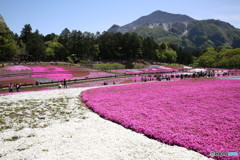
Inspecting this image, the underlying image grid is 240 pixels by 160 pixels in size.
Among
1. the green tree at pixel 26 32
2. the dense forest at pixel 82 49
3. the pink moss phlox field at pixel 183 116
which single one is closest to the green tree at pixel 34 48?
the dense forest at pixel 82 49

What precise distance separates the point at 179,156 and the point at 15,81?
4505 cm

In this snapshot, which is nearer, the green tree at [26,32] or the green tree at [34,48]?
the green tree at [34,48]

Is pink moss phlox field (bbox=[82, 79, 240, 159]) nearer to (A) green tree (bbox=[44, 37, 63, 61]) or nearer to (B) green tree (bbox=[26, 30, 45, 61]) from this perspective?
(B) green tree (bbox=[26, 30, 45, 61])

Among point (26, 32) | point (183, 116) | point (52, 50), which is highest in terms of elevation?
point (26, 32)

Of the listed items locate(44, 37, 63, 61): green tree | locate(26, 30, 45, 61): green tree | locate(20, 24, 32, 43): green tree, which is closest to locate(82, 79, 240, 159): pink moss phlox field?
locate(26, 30, 45, 61): green tree

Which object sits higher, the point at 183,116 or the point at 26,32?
the point at 26,32

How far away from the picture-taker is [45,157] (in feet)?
36.3

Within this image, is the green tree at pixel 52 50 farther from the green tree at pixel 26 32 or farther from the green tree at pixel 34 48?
the green tree at pixel 26 32

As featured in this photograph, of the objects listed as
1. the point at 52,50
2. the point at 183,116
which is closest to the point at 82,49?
the point at 52,50

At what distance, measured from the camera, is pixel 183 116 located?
1725cm

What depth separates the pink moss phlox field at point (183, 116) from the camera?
482 inches

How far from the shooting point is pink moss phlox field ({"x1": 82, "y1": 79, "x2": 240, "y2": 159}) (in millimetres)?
12245

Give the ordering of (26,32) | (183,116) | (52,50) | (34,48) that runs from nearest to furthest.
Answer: (183,116) → (34,48) → (52,50) → (26,32)

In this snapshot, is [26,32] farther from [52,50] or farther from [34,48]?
[34,48]
